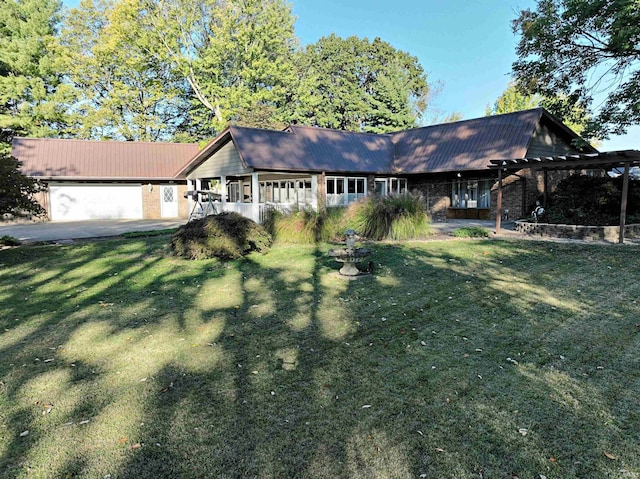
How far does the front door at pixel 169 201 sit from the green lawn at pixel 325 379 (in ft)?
58.8

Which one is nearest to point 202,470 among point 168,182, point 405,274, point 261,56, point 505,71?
point 405,274

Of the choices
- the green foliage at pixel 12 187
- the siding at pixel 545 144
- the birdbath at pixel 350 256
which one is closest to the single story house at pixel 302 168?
the siding at pixel 545 144

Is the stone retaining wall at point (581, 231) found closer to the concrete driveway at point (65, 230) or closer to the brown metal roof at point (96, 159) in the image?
the concrete driveway at point (65, 230)

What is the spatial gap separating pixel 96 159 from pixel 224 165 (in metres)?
9.62

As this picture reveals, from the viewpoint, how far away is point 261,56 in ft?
99.6

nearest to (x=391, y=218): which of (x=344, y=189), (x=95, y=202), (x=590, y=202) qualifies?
(x=590, y=202)

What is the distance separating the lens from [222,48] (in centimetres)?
2928

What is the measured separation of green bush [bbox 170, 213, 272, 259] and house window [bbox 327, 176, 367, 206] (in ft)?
27.0

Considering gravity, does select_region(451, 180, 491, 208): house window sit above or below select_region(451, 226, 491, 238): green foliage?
above

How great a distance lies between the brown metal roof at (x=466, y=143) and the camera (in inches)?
650

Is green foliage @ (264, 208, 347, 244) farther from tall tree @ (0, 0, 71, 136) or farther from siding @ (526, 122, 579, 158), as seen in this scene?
tall tree @ (0, 0, 71, 136)

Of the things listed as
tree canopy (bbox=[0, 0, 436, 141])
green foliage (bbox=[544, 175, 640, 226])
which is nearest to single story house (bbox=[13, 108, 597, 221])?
green foliage (bbox=[544, 175, 640, 226])

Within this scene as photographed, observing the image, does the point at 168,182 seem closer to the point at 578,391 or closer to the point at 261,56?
the point at 261,56

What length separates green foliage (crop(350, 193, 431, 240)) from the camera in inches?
460
